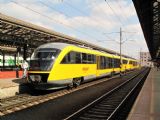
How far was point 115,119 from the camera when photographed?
12.8m

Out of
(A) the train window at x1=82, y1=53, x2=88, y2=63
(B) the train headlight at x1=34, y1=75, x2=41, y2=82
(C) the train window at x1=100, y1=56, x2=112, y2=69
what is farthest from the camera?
(C) the train window at x1=100, y1=56, x2=112, y2=69

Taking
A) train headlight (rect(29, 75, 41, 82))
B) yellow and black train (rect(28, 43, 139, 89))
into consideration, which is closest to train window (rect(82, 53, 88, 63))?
yellow and black train (rect(28, 43, 139, 89))

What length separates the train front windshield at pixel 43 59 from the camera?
1872cm

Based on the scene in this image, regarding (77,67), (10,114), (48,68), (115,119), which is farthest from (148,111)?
(77,67)

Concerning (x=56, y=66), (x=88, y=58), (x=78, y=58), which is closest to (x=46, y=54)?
(x=56, y=66)

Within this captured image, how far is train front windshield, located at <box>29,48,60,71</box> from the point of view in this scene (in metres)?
18.7

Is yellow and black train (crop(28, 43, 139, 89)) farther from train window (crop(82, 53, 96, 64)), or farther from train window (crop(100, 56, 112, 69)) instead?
train window (crop(100, 56, 112, 69))

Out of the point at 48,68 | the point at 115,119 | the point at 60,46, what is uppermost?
the point at 60,46

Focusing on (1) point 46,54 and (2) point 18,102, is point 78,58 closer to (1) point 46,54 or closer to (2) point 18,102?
(1) point 46,54

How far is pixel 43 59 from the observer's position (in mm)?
19203

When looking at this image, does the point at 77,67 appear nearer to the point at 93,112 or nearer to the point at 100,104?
the point at 100,104

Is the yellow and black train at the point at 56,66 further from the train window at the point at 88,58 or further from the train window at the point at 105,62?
the train window at the point at 105,62

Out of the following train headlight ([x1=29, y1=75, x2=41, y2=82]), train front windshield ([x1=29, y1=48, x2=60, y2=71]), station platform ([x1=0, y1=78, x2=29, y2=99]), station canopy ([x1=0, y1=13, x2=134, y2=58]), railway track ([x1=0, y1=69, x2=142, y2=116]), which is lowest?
railway track ([x1=0, y1=69, x2=142, y2=116])

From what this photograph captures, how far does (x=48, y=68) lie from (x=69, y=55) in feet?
9.04
